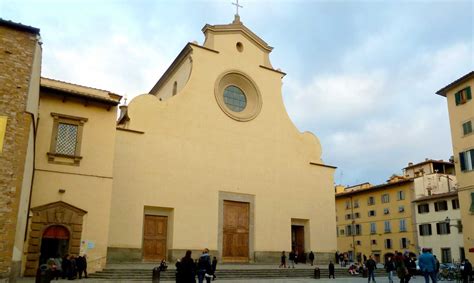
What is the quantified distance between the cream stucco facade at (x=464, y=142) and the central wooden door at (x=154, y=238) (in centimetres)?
1740

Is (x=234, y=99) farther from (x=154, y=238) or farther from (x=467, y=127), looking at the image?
(x=467, y=127)

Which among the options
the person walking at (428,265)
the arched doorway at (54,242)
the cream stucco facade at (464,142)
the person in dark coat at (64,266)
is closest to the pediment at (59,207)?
the arched doorway at (54,242)

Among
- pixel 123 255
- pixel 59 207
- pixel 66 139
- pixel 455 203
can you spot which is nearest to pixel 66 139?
pixel 66 139

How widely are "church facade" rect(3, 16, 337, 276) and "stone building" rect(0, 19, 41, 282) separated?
9.83 ft

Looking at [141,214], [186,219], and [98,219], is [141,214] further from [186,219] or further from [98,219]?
[98,219]

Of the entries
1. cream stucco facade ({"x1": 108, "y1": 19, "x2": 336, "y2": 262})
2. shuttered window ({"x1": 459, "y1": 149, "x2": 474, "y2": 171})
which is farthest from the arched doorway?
shuttered window ({"x1": 459, "y1": 149, "x2": 474, "y2": 171})

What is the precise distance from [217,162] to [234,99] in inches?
197

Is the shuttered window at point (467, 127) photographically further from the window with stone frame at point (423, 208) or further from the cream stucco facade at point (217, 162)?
the window with stone frame at point (423, 208)

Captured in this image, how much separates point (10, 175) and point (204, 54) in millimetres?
16657

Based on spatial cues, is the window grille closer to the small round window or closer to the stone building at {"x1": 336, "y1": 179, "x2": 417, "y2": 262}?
the small round window

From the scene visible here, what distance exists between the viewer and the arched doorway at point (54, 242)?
17203 mm

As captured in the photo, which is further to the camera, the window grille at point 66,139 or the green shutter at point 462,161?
the green shutter at point 462,161

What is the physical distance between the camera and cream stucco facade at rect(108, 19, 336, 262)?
2300 centimetres

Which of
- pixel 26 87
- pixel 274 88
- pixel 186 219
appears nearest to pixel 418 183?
pixel 274 88
